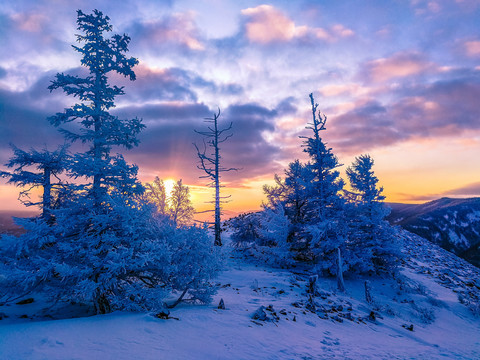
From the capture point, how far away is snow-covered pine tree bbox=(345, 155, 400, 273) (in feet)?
57.8

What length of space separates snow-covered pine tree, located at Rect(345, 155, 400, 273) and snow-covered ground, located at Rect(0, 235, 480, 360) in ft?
10.7

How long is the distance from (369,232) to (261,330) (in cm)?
1518

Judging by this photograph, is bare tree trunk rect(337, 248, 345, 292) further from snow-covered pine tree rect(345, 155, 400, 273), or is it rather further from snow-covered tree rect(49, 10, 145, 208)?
snow-covered tree rect(49, 10, 145, 208)

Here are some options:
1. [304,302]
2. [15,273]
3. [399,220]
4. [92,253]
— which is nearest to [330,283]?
[304,302]

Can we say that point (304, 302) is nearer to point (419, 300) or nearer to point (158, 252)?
point (158, 252)

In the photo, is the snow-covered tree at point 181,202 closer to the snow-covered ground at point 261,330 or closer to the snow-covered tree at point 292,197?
the snow-covered tree at point 292,197

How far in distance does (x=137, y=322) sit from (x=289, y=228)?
47.1ft

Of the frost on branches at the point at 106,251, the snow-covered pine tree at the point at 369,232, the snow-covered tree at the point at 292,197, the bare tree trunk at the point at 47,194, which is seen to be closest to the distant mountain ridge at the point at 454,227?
the snow-covered pine tree at the point at 369,232

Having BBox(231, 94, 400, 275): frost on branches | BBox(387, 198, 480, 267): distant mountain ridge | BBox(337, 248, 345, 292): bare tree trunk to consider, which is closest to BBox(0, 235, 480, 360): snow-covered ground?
BBox(337, 248, 345, 292): bare tree trunk

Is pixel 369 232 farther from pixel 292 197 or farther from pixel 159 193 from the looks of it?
pixel 159 193

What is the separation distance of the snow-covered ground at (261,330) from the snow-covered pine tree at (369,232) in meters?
3.26

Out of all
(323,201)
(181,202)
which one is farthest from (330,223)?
(181,202)

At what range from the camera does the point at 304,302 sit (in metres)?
10.4

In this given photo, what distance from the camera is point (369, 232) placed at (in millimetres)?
18750
